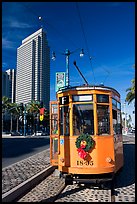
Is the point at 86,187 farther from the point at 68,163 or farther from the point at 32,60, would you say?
the point at 32,60

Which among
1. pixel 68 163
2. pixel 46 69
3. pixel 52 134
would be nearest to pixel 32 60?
pixel 46 69

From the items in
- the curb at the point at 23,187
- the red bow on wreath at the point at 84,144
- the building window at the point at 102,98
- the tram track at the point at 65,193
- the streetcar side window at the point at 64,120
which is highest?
the building window at the point at 102,98

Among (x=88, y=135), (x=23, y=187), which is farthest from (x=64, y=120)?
(x=23, y=187)

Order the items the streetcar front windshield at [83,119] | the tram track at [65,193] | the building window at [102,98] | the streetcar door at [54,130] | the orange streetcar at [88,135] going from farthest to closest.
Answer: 1. the streetcar door at [54,130]
2. the building window at [102,98]
3. the streetcar front windshield at [83,119]
4. the orange streetcar at [88,135]
5. the tram track at [65,193]

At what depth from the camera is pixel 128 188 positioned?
26.3 ft

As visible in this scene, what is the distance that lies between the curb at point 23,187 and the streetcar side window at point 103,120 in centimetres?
259

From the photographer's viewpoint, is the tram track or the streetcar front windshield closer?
the tram track

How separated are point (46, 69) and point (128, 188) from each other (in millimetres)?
18207

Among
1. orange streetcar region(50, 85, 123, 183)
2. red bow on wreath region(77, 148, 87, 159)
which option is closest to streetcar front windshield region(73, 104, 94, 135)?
orange streetcar region(50, 85, 123, 183)

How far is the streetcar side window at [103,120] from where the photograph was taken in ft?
26.1

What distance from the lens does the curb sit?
6.51 m

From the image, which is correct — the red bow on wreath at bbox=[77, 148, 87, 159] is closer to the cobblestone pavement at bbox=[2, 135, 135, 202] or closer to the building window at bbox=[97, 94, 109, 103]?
the cobblestone pavement at bbox=[2, 135, 135, 202]

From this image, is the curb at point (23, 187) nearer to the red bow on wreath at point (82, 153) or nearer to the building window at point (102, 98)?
the red bow on wreath at point (82, 153)

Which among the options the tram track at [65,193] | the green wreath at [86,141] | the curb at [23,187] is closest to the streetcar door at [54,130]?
the curb at [23,187]
